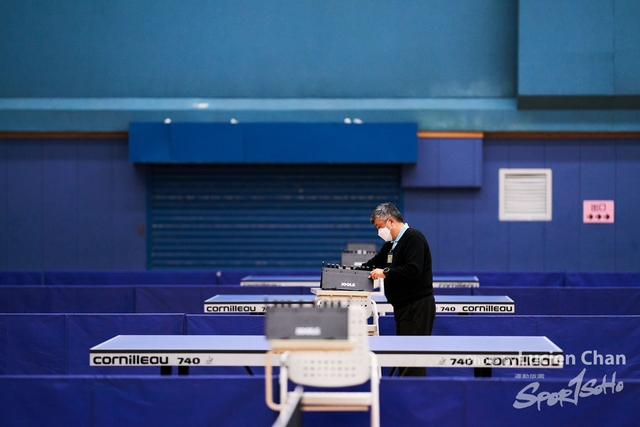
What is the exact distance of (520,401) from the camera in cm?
461

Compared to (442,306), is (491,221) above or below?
above

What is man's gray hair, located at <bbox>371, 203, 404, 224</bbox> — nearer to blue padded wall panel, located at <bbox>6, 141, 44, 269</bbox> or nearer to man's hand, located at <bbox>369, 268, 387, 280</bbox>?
man's hand, located at <bbox>369, 268, 387, 280</bbox>

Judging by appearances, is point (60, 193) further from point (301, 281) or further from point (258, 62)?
point (301, 281)

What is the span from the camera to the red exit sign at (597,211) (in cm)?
1344

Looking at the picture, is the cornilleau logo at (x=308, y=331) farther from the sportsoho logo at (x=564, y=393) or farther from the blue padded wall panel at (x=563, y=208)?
the blue padded wall panel at (x=563, y=208)

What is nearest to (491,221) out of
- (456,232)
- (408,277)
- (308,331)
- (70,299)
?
(456,232)

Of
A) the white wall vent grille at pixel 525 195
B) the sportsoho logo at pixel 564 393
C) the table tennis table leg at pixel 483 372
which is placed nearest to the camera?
the sportsoho logo at pixel 564 393

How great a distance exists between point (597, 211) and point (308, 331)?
10485 millimetres

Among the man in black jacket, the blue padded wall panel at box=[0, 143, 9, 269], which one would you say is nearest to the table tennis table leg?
the man in black jacket

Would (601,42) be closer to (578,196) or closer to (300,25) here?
(578,196)

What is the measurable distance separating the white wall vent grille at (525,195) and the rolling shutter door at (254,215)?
2.14 m

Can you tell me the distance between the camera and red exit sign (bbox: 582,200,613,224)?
13438 millimetres

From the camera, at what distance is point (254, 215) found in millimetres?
13828

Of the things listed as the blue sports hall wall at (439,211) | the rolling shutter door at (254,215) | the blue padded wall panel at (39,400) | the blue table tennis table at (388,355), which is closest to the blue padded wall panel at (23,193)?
the blue sports hall wall at (439,211)
